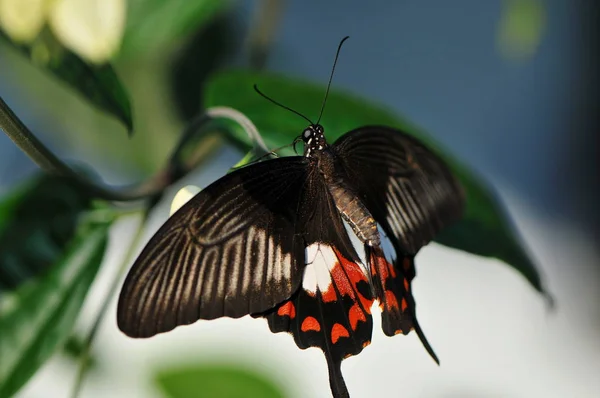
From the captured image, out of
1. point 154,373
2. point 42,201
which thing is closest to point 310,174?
point 42,201

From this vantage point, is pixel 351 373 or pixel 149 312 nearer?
pixel 149 312

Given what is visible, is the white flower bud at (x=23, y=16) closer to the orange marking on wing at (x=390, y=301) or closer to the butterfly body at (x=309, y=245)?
the butterfly body at (x=309, y=245)

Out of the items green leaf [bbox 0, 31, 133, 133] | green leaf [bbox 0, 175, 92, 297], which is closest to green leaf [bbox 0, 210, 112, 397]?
green leaf [bbox 0, 175, 92, 297]

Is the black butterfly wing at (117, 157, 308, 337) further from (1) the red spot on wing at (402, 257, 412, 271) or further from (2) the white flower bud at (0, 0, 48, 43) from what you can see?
(2) the white flower bud at (0, 0, 48, 43)

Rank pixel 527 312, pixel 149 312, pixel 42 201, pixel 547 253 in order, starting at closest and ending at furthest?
Result: 1. pixel 149 312
2. pixel 42 201
3. pixel 527 312
4. pixel 547 253

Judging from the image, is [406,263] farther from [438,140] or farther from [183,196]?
[438,140]

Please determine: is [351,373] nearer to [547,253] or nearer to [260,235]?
[260,235]

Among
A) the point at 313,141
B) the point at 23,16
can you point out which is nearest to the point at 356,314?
the point at 313,141

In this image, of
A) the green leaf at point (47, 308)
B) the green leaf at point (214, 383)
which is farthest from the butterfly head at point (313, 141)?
the green leaf at point (214, 383)

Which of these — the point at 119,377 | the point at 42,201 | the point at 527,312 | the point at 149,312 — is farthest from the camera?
the point at 527,312
